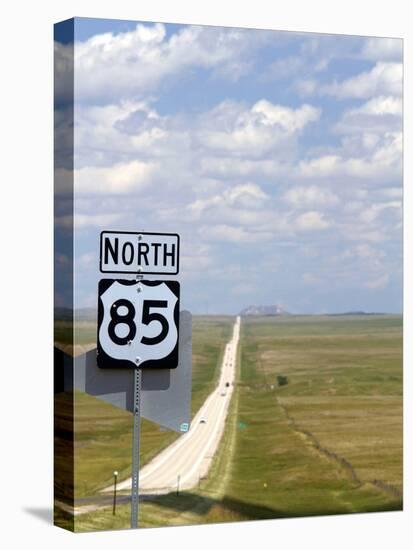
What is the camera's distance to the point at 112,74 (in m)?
14.4

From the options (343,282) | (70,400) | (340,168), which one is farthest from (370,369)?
(70,400)

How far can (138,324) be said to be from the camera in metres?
13.8

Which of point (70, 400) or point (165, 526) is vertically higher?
point (70, 400)

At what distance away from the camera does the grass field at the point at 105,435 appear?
47.0 ft

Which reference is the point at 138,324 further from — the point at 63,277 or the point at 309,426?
the point at 309,426

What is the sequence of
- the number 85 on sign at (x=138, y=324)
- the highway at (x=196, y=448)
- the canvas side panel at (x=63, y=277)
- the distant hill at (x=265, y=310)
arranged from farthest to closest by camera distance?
the distant hill at (x=265, y=310) < the highway at (x=196, y=448) < the canvas side panel at (x=63, y=277) < the number 85 on sign at (x=138, y=324)

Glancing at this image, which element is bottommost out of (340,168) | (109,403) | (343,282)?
(109,403)

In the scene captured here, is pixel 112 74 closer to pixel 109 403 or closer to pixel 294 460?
pixel 109 403

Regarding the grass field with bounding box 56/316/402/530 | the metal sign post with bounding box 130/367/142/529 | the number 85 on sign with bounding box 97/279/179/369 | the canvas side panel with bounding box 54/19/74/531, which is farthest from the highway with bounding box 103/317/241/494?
the number 85 on sign with bounding box 97/279/179/369

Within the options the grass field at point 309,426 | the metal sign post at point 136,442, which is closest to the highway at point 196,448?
the grass field at point 309,426

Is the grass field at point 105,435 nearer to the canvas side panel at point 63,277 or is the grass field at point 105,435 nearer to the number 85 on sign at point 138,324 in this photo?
the canvas side panel at point 63,277

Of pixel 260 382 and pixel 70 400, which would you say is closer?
pixel 70 400

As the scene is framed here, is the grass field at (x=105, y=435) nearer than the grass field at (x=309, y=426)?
Yes

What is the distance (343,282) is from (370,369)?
2.88 ft
